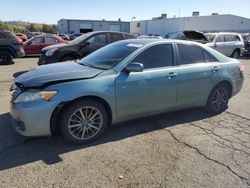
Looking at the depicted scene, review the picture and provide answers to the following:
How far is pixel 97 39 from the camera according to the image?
10227 mm

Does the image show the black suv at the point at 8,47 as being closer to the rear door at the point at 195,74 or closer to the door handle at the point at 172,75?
the rear door at the point at 195,74

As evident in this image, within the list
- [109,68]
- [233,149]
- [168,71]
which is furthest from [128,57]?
[233,149]

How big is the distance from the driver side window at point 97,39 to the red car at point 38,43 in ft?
21.4

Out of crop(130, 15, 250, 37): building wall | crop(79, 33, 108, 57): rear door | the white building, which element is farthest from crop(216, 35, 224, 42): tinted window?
crop(130, 15, 250, 37): building wall

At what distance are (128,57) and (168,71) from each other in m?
0.80

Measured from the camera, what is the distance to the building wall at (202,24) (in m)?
42.3

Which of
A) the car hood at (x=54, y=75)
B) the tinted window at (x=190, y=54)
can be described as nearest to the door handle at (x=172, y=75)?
the tinted window at (x=190, y=54)

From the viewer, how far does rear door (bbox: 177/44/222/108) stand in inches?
191

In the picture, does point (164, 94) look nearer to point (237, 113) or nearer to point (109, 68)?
point (109, 68)

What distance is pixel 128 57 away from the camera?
4340mm

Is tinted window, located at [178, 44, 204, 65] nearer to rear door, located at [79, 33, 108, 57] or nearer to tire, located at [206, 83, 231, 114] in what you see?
tire, located at [206, 83, 231, 114]

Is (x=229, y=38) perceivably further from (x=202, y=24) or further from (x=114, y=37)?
(x=202, y=24)

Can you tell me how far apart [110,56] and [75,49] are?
5.22 meters

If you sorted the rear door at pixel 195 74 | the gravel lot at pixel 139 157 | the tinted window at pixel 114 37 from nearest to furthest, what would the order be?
the gravel lot at pixel 139 157, the rear door at pixel 195 74, the tinted window at pixel 114 37
